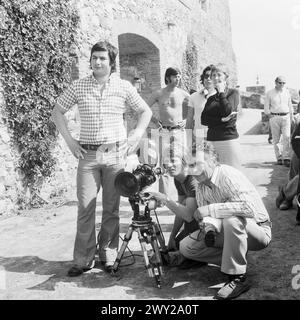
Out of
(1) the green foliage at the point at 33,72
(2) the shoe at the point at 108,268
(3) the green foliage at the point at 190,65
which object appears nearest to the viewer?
(2) the shoe at the point at 108,268

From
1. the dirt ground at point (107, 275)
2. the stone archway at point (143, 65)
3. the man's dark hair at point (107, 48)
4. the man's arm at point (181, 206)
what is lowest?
the dirt ground at point (107, 275)

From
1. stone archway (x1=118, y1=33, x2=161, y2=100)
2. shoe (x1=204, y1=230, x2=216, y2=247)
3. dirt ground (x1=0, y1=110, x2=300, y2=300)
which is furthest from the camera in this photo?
stone archway (x1=118, y1=33, x2=161, y2=100)

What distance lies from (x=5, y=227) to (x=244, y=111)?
584 inches

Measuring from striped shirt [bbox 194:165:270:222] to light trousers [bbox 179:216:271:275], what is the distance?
62 mm

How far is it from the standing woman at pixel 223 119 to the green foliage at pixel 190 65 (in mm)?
6883

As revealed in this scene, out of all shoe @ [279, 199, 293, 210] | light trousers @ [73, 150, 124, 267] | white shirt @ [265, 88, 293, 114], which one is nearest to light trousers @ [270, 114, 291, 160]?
white shirt @ [265, 88, 293, 114]

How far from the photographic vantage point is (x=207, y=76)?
4422 mm

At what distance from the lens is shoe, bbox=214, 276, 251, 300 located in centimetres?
273

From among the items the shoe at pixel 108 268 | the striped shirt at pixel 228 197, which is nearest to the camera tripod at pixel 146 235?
the shoe at pixel 108 268

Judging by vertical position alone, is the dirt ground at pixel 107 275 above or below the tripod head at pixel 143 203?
below

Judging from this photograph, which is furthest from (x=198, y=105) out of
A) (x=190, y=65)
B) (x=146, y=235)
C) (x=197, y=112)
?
(x=190, y=65)

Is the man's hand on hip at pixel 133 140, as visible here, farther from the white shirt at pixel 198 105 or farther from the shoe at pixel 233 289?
the white shirt at pixel 198 105

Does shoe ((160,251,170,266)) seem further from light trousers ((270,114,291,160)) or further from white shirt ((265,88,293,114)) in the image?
white shirt ((265,88,293,114))

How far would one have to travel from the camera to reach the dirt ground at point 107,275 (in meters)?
2.93
